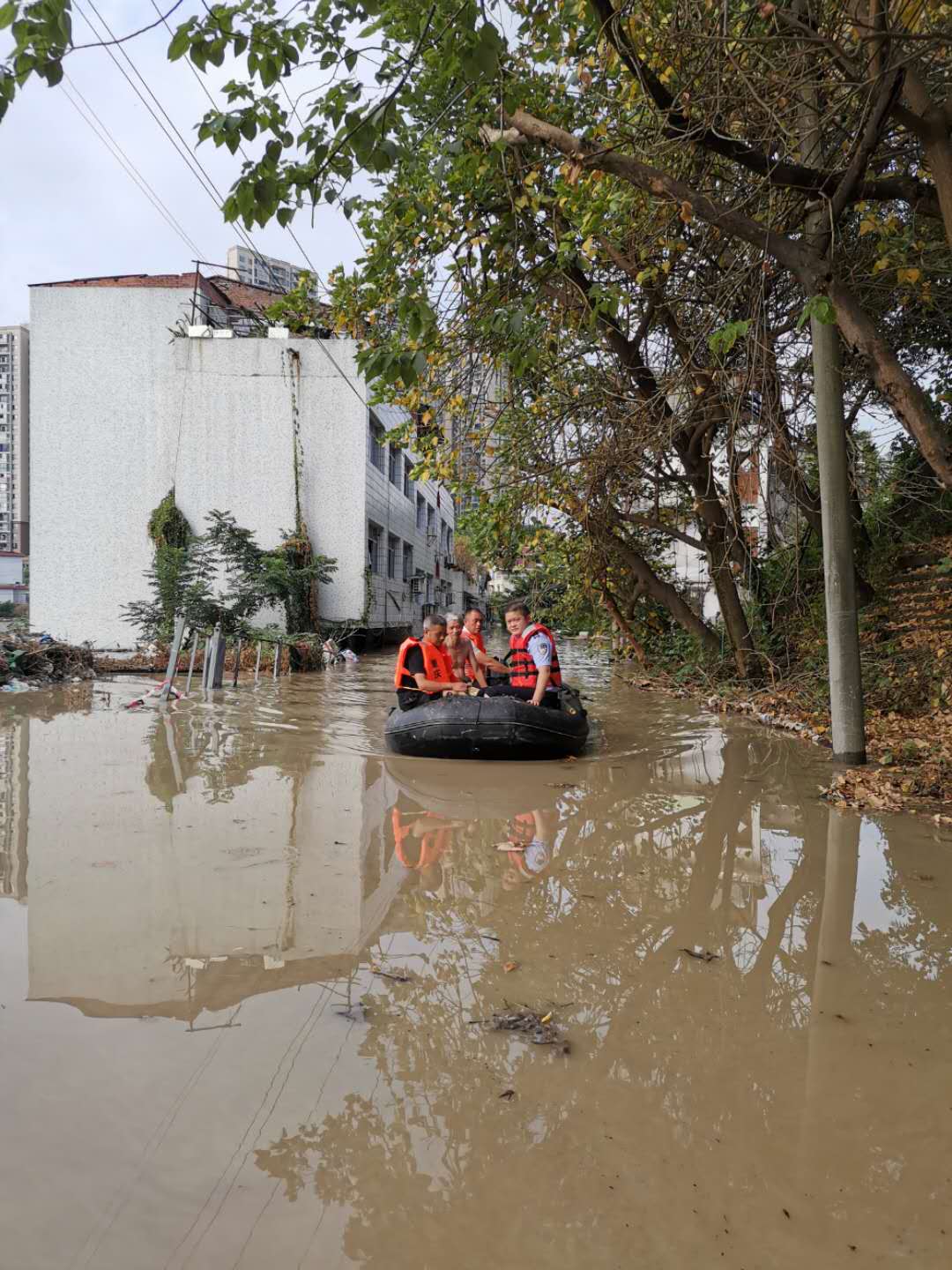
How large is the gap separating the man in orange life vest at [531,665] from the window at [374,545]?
12.7m

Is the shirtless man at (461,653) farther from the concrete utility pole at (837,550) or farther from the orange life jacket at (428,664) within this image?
the concrete utility pole at (837,550)

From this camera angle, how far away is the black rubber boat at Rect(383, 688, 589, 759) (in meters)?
8.74

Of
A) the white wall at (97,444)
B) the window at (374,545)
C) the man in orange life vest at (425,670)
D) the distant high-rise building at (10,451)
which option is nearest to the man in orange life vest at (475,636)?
the man in orange life vest at (425,670)

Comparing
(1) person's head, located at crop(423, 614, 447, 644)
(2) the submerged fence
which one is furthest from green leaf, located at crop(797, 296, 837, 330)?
(2) the submerged fence

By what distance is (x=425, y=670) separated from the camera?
385 inches

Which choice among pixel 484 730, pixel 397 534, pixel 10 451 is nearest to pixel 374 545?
pixel 397 534

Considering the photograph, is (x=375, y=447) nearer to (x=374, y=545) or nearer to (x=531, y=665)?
(x=374, y=545)

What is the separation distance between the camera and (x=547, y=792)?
25.0 ft

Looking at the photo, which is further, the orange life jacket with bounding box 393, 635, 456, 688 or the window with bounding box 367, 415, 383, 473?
the window with bounding box 367, 415, 383, 473

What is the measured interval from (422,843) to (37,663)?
1102cm

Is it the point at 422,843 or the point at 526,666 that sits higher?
the point at 526,666

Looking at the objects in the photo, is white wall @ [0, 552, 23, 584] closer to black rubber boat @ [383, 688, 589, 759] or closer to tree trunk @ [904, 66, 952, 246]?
black rubber boat @ [383, 688, 589, 759]

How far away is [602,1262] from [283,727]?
30.6ft

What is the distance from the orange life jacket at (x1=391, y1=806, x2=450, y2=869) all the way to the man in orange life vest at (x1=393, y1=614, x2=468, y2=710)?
2940 millimetres
